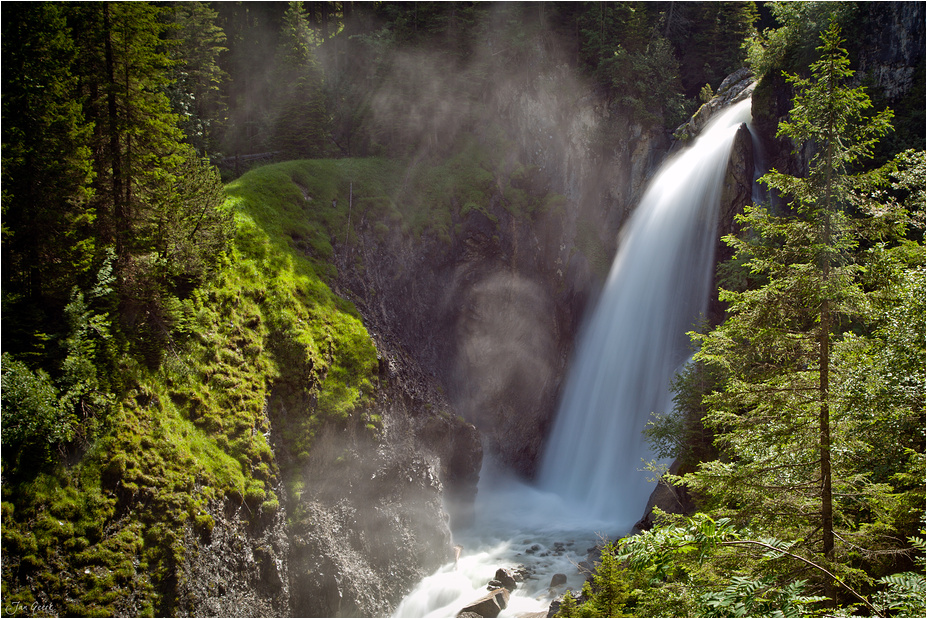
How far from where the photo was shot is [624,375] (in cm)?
2820

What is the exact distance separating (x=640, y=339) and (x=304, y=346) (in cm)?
1878

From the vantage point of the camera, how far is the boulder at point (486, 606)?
16.7 meters

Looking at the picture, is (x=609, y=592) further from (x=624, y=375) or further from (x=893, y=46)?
(x=893, y=46)

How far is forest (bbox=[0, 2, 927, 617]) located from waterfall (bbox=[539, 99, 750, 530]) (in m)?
2.98

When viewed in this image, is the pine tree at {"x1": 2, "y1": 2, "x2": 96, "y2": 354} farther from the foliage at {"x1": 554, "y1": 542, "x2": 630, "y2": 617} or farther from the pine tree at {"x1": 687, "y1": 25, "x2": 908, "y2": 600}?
the pine tree at {"x1": 687, "y1": 25, "x2": 908, "y2": 600}

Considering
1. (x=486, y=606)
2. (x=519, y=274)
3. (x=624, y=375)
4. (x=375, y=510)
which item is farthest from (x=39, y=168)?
(x=624, y=375)

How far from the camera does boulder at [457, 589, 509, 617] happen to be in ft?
54.9

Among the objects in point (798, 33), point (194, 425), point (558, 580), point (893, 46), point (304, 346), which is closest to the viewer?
point (194, 425)

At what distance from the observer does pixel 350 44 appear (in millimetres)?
39156

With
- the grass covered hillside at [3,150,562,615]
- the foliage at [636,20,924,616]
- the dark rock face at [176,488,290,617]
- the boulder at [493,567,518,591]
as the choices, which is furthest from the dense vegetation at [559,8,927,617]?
the boulder at [493,567,518,591]

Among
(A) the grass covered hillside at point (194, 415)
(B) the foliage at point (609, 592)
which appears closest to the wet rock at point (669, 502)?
(B) the foliage at point (609, 592)

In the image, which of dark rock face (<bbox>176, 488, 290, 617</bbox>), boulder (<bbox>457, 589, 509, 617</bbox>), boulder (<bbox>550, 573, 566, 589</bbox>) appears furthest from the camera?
boulder (<bbox>550, 573, 566, 589</bbox>)

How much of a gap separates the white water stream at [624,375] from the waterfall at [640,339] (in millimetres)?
57

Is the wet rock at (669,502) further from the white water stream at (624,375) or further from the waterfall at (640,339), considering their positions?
the waterfall at (640,339)
